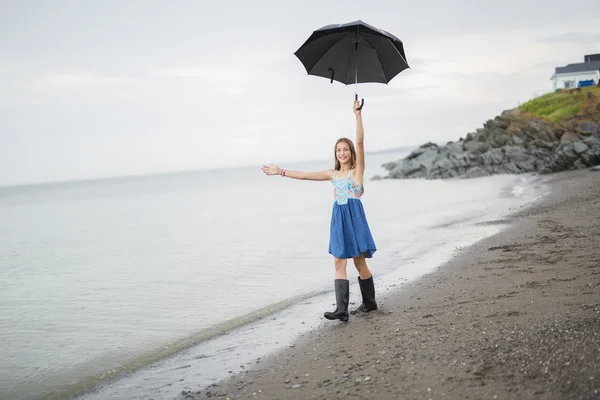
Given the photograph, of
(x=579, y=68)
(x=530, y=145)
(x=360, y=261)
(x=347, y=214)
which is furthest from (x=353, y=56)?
(x=579, y=68)

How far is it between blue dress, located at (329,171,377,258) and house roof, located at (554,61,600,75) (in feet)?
245

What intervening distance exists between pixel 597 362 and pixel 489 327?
1458mm

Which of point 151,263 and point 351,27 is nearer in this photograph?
point 351,27

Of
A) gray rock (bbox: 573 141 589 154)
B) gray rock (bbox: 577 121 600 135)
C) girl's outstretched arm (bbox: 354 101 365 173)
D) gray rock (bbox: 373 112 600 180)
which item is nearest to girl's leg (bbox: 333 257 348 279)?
girl's outstretched arm (bbox: 354 101 365 173)

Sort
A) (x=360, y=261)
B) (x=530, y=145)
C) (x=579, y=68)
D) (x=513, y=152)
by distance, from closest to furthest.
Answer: (x=360, y=261) < (x=530, y=145) < (x=513, y=152) < (x=579, y=68)

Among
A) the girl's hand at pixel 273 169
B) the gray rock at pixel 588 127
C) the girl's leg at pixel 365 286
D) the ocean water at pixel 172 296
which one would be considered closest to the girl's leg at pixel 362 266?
the girl's leg at pixel 365 286

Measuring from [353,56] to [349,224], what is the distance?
2.26 metres

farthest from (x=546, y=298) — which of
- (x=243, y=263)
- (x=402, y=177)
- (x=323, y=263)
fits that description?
(x=402, y=177)

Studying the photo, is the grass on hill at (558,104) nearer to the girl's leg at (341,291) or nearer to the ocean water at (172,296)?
the ocean water at (172,296)

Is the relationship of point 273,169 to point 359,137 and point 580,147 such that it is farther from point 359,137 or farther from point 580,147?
point 580,147

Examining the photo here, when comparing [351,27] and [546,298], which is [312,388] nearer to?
[546,298]

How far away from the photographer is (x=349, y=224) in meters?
6.62

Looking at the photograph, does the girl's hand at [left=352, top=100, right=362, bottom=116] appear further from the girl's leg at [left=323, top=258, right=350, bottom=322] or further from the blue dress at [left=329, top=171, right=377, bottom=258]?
the girl's leg at [left=323, top=258, right=350, bottom=322]

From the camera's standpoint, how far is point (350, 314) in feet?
23.3
